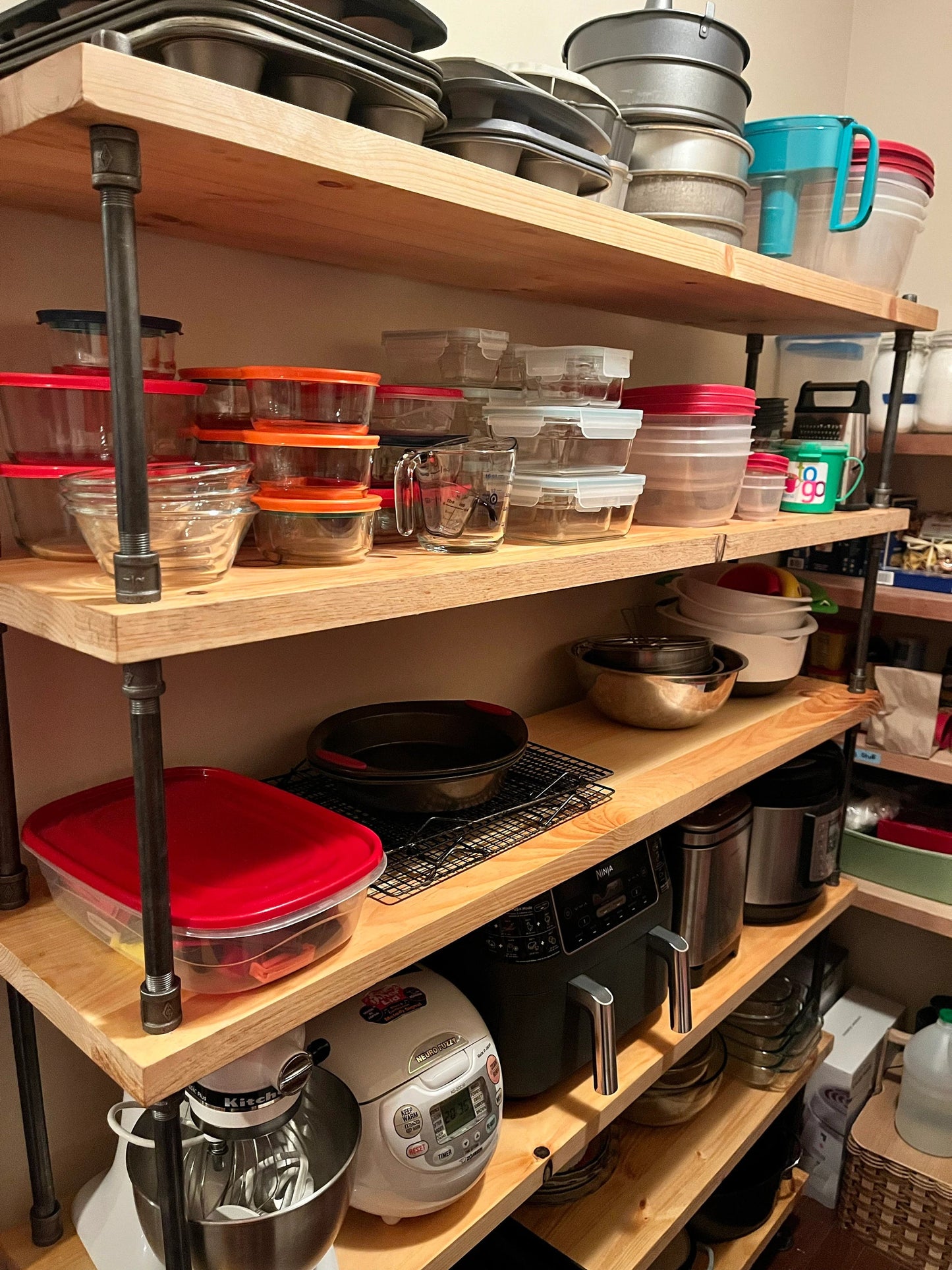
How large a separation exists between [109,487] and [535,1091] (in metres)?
0.97

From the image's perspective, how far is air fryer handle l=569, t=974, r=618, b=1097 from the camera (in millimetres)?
1220

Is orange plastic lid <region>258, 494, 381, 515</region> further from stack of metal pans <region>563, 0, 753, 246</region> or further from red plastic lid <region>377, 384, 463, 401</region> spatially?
stack of metal pans <region>563, 0, 753, 246</region>

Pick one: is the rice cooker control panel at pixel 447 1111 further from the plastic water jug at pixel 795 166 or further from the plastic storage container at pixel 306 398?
the plastic water jug at pixel 795 166

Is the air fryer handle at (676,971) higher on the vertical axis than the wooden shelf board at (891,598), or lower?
lower

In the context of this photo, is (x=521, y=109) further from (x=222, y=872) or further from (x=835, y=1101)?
(x=835, y=1101)

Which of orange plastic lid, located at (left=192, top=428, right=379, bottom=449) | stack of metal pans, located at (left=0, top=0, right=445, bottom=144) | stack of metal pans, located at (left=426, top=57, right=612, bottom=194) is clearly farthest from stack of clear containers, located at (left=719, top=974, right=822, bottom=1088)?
stack of metal pans, located at (left=0, top=0, right=445, bottom=144)

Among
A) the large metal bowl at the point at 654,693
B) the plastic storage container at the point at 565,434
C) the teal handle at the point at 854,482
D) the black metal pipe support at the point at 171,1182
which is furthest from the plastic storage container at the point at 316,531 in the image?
the teal handle at the point at 854,482

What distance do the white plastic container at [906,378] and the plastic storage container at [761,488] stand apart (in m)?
0.66

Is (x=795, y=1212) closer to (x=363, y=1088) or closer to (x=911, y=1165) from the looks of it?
(x=911, y=1165)

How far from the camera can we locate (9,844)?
98 centimetres

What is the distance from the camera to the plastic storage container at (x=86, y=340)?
2.89 ft

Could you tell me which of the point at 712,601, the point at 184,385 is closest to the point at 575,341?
the point at 712,601

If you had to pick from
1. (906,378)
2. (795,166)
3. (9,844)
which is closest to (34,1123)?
(9,844)

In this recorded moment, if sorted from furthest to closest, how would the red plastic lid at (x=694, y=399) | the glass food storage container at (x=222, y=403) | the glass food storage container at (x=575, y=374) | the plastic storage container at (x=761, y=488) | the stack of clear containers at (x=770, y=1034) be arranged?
the stack of clear containers at (x=770, y=1034)
the plastic storage container at (x=761, y=488)
the red plastic lid at (x=694, y=399)
the glass food storage container at (x=575, y=374)
the glass food storage container at (x=222, y=403)
